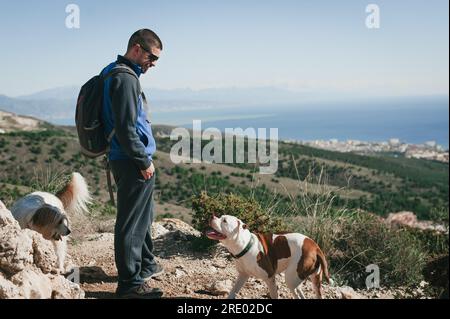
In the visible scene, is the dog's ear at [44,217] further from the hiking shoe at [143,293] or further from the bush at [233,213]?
the bush at [233,213]

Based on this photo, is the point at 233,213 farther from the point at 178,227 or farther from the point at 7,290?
the point at 7,290

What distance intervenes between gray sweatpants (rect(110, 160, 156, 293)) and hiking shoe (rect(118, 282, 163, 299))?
39 mm

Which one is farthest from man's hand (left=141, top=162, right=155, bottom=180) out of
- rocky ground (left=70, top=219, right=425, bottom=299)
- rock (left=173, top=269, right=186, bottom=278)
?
rock (left=173, top=269, right=186, bottom=278)

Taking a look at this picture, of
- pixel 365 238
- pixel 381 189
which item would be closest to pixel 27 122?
pixel 381 189

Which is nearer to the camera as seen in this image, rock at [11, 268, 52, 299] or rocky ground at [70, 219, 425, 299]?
Result: rock at [11, 268, 52, 299]

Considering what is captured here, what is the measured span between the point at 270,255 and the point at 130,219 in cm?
127

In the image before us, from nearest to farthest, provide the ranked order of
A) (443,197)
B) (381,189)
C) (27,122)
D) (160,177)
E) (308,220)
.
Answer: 1. (308,220)
2. (160,177)
3. (381,189)
4. (443,197)
5. (27,122)

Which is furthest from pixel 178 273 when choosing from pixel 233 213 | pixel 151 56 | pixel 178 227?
pixel 151 56

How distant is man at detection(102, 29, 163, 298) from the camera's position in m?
3.91

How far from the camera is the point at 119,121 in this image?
3883 millimetres

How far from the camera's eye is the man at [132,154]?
3910 millimetres

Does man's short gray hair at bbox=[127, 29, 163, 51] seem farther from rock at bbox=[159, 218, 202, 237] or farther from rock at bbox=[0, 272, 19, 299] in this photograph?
rock at bbox=[159, 218, 202, 237]
